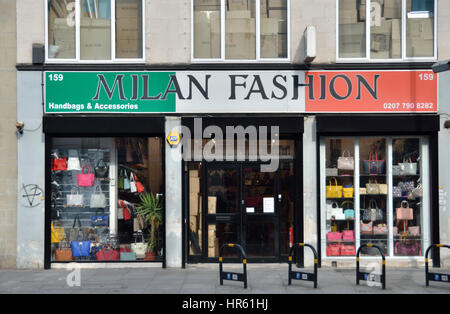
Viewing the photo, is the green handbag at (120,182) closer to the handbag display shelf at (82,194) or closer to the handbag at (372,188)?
the handbag display shelf at (82,194)

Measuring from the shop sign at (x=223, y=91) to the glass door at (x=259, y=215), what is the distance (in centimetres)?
171

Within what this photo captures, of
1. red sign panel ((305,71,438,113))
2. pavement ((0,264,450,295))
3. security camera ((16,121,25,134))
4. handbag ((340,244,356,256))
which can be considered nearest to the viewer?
pavement ((0,264,450,295))

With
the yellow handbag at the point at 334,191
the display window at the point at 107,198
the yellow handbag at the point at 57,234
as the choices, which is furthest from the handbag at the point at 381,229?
the yellow handbag at the point at 57,234

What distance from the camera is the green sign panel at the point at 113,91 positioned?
1173cm

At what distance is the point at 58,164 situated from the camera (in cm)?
1206

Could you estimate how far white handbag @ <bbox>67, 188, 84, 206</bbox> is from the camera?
12148mm

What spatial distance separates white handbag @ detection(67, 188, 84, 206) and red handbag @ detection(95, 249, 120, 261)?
127cm

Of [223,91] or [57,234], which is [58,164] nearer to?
[57,234]

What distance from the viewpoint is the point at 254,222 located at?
11969 millimetres

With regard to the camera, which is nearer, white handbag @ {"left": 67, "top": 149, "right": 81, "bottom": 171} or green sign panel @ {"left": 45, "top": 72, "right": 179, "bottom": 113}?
green sign panel @ {"left": 45, "top": 72, "right": 179, "bottom": 113}

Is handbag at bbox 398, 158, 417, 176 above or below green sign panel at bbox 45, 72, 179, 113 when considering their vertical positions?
below

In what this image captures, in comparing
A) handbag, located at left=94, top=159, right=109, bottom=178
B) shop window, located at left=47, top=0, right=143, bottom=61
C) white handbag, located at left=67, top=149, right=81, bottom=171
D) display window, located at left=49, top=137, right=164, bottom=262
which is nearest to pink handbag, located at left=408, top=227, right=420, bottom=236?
display window, located at left=49, top=137, right=164, bottom=262

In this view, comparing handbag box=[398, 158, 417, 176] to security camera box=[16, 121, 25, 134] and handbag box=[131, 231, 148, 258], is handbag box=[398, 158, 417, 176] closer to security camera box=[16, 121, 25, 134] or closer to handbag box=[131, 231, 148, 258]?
handbag box=[131, 231, 148, 258]

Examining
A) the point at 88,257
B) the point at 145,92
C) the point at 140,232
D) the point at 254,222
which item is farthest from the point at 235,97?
the point at 88,257
